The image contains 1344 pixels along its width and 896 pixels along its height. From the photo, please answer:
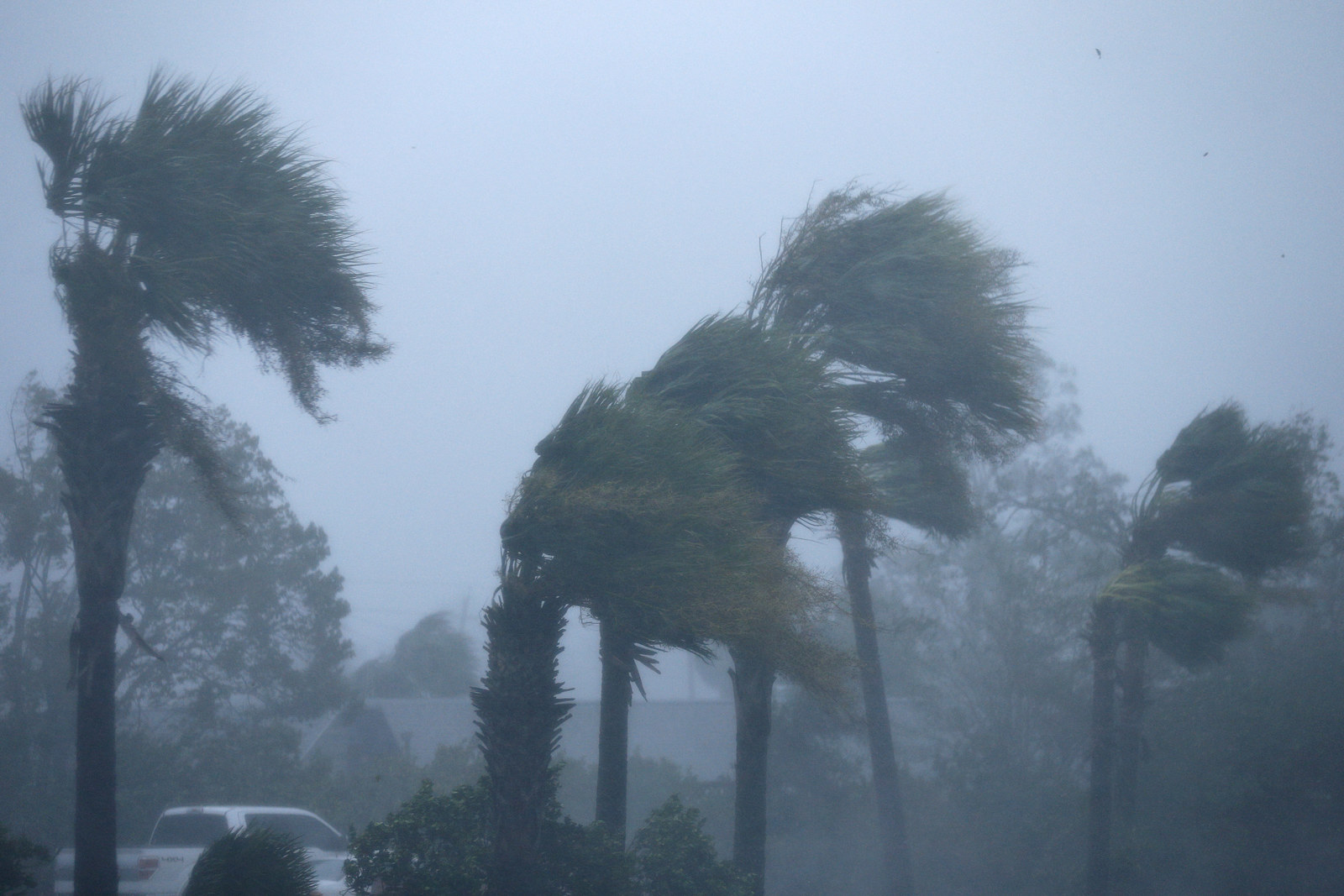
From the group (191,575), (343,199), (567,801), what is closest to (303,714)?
(191,575)

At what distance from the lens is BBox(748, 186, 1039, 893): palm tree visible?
9695 millimetres

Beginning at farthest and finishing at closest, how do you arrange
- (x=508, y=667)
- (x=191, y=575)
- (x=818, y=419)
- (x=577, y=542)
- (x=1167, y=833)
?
1. (x=191, y=575)
2. (x=1167, y=833)
3. (x=818, y=419)
4. (x=508, y=667)
5. (x=577, y=542)

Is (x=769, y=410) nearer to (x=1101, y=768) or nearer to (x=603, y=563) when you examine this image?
(x=603, y=563)

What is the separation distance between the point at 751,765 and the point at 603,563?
4.27m

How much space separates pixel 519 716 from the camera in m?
6.80

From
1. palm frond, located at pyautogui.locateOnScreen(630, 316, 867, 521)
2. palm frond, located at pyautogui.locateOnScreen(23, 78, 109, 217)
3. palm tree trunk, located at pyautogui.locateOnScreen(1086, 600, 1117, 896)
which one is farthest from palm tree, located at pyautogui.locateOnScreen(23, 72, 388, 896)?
palm tree trunk, located at pyautogui.locateOnScreen(1086, 600, 1117, 896)

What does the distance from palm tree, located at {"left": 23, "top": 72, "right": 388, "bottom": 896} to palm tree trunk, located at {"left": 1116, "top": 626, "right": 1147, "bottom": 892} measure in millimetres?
11461

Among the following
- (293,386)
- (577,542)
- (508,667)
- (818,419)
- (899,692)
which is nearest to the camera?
(577,542)

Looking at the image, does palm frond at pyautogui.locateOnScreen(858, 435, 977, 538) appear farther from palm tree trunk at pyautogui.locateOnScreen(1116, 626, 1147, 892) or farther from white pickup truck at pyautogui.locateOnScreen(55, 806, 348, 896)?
white pickup truck at pyautogui.locateOnScreen(55, 806, 348, 896)

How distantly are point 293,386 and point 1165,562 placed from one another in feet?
33.5

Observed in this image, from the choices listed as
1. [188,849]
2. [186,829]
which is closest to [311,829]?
[186,829]

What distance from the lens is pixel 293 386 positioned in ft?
27.1

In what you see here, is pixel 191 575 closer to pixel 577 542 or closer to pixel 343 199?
pixel 343 199

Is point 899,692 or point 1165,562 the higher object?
point 1165,562
